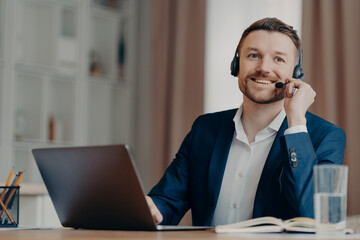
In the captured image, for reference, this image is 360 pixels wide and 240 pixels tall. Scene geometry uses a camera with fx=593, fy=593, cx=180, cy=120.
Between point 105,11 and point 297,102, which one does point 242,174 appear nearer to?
point 297,102

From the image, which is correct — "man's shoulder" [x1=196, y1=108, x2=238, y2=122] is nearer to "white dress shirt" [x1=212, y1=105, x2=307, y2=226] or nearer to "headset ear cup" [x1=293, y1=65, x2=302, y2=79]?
"white dress shirt" [x1=212, y1=105, x2=307, y2=226]

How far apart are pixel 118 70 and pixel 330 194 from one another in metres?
4.15

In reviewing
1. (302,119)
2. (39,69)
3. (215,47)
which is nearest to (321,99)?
(215,47)

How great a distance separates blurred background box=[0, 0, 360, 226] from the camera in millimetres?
4383

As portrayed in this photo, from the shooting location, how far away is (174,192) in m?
2.01

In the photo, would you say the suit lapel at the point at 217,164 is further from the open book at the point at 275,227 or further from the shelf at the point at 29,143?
the shelf at the point at 29,143

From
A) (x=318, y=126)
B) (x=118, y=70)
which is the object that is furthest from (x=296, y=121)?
(x=118, y=70)

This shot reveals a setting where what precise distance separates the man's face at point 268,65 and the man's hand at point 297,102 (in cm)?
8

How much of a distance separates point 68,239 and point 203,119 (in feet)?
3.70

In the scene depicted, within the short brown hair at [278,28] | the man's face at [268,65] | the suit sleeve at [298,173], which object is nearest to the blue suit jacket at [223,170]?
the suit sleeve at [298,173]

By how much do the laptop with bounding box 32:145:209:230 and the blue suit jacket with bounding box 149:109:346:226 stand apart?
12.9 inches

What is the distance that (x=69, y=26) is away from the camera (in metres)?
4.96

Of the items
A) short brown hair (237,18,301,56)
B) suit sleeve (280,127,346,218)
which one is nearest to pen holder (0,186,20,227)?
suit sleeve (280,127,346,218)

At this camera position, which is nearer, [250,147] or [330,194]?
[330,194]
